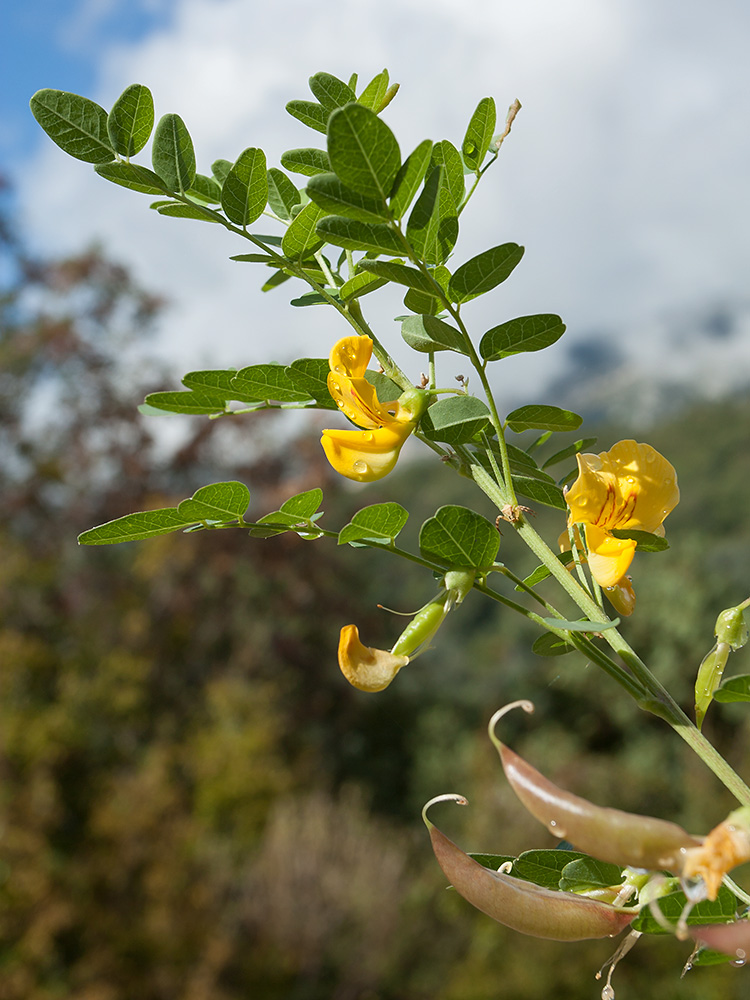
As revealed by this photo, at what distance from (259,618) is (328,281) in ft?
15.2

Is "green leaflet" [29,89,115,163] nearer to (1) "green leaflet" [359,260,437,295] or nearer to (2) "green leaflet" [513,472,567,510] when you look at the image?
(1) "green leaflet" [359,260,437,295]

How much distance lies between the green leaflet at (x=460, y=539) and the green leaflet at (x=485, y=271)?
105mm

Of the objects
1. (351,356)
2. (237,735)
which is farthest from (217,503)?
(237,735)

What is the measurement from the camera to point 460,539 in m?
0.33

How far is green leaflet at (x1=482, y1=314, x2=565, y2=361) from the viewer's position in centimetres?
38

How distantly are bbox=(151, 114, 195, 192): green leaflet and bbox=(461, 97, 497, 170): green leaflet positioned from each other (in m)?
0.13

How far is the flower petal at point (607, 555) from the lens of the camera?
33cm

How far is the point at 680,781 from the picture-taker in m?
4.71

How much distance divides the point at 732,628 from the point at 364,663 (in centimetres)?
14

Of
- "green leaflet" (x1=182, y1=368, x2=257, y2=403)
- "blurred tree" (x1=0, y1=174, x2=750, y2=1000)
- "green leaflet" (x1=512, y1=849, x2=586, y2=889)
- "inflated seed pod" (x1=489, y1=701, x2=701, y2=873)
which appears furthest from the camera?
"blurred tree" (x1=0, y1=174, x2=750, y2=1000)

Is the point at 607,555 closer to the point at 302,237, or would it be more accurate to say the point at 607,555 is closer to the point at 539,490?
the point at 539,490

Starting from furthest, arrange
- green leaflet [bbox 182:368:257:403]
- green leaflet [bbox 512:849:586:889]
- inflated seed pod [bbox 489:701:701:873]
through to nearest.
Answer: green leaflet [bbox 182:368:257:403]
green leaflet [bbox 512:849:586:889]
inflated seed pod [bbox 489:701:701:873]

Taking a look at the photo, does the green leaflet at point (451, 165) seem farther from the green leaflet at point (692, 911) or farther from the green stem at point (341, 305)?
the green leaflet at point (692, 911)

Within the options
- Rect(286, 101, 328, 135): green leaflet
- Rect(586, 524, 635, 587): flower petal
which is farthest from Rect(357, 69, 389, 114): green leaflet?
Rect(586, 524, 635, 587): flower petal
